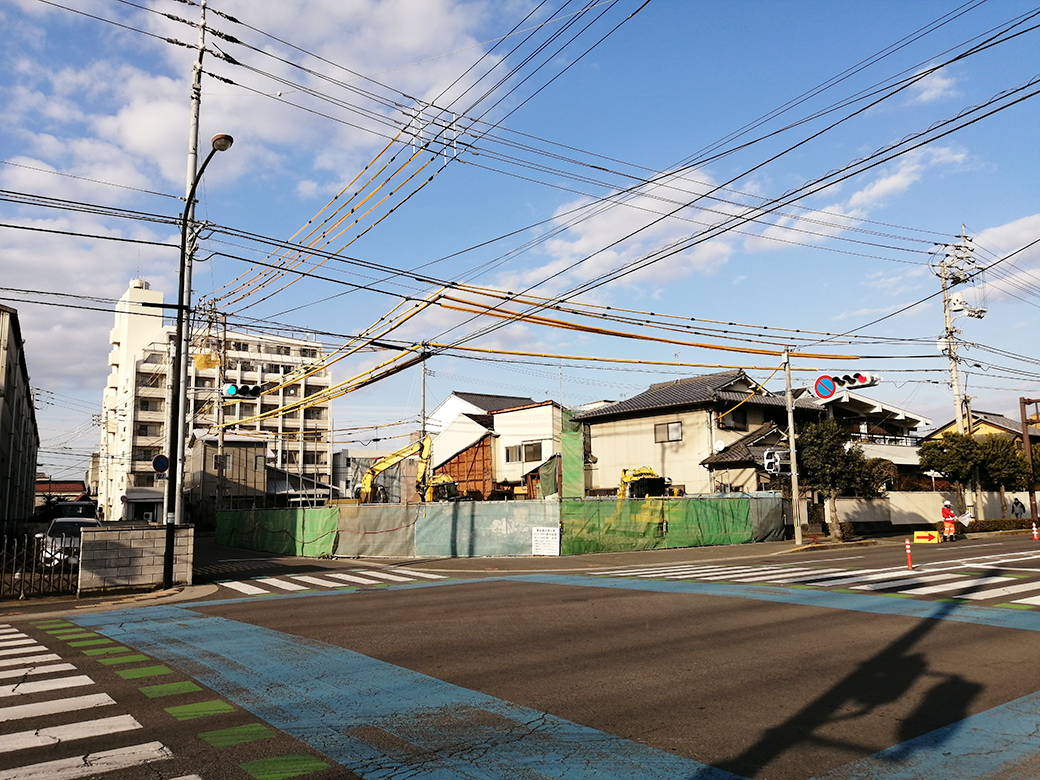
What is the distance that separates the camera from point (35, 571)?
1703 cm

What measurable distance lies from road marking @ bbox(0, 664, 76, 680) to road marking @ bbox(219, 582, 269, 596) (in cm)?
864

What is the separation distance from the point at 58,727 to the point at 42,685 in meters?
2.02

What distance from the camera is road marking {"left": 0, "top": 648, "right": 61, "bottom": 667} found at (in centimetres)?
929

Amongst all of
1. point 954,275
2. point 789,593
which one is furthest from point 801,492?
point 789,593

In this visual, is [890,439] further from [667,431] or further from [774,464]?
[774,464]

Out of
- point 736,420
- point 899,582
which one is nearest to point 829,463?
point 736,420

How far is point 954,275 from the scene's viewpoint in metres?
44.6

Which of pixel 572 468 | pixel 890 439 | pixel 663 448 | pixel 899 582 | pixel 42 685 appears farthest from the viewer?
pixel 890 439

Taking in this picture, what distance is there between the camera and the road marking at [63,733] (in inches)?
236

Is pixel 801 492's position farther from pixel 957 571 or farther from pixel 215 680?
pixel 215 680

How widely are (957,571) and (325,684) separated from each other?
18132mm

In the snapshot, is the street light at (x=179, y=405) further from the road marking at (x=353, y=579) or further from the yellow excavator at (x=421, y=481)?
the yellow excavator at (x=421, y=481)

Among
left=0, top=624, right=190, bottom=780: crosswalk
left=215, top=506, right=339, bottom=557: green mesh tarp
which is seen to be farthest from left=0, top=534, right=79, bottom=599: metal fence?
left=215, top=506, right=339, bottom=557: green mesh tarp

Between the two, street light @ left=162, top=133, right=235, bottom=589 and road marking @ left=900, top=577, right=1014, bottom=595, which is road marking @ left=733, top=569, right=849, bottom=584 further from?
street light @ left=162, top=133, right=235, bottom=589
